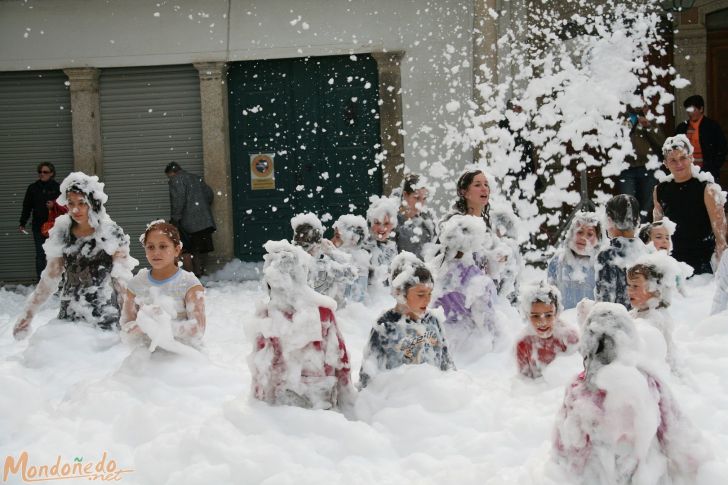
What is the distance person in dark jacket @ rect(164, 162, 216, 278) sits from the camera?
14133 millimetres

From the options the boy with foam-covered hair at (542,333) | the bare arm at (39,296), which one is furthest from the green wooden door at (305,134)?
the boy with foam-covered hair at (542,333)

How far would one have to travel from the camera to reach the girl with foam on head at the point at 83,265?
23.1 ft

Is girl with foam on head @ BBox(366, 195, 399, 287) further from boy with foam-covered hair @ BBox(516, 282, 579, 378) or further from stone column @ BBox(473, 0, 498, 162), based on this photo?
stone column @ BBox(473, 0, 498, 162)

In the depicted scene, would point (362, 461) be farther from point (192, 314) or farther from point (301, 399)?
point (192, 314)

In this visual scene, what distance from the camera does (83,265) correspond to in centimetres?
709

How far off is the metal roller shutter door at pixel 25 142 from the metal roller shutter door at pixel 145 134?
66cm

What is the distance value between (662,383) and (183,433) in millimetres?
2174

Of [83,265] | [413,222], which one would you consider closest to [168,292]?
[83,265]

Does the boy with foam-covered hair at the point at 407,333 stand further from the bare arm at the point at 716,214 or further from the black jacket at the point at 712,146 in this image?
the black jacket at the point at 712,146

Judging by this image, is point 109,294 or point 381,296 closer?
point 109,294

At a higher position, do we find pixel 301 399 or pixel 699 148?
pixel 699 148

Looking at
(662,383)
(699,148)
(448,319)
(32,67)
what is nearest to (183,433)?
(662,383)

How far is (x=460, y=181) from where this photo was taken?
755 centimetres

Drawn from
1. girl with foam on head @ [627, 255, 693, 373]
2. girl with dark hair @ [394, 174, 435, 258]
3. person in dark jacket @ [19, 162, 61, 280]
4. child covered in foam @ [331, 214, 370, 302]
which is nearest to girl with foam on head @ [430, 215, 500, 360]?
girl with foam on head @ [627, 255, 693, 373]
